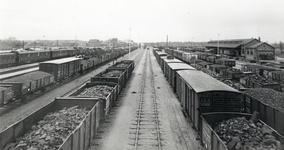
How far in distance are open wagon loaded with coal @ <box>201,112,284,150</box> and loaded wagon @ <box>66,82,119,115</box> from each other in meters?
6.71

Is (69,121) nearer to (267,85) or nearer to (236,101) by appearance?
(236,101)

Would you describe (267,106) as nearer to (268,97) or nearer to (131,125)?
(268,97)

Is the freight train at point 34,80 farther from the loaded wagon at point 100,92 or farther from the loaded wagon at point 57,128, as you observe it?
the loaded wagon at point 57,128

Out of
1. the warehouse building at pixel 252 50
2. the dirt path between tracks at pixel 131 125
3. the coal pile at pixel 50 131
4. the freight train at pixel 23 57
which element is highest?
the warehouse building at pixel 252 50

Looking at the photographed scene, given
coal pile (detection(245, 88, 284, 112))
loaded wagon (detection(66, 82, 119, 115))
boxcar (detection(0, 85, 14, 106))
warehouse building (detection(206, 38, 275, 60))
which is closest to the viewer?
coal pile (detection(245, 88, 284, 112))

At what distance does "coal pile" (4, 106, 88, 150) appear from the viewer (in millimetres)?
6922

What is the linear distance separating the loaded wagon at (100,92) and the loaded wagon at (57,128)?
70.6 inches

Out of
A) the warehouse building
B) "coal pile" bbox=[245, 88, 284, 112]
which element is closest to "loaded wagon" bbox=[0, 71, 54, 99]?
"coal pile" bbox=[245, 88, 284, 112]

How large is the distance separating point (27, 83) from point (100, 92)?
276 inches

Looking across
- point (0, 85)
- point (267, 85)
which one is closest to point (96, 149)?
point (0, 85)

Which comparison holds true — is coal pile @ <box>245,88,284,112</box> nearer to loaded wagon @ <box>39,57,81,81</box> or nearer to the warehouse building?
loaded wagon @ <box>39,57,81,81</box>

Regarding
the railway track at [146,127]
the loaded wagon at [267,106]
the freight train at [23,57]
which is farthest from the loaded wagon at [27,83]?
the freight train at [23,57]

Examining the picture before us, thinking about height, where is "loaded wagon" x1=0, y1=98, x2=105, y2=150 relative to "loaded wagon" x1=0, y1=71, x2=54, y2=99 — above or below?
below

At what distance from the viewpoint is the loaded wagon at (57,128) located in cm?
685
